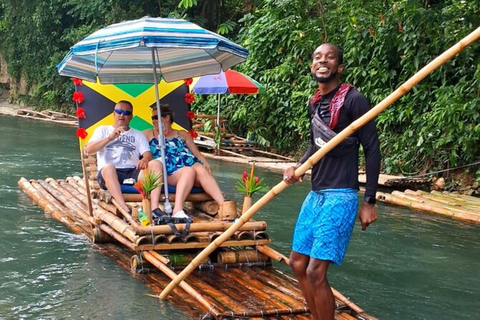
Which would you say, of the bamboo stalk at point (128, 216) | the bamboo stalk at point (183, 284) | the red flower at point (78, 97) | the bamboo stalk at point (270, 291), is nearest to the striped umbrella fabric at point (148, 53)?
the red flower at point (78, 97)

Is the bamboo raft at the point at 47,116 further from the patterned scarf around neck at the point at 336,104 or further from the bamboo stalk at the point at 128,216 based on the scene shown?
the patterned scarf around neck at the point at 336,104

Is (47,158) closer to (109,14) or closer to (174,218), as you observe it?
(174,218)

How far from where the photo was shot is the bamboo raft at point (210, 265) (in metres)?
4.50

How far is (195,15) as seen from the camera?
19578 millimetres

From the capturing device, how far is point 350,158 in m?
3.77

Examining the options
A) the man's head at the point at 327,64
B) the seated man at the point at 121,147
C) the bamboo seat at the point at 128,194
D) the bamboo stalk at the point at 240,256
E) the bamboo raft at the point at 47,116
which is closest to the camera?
the man's head at the point at 327,64

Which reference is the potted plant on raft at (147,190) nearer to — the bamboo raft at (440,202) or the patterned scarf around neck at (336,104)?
the patterned scarf around neck at (336,104)

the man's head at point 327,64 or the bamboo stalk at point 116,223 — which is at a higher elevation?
the man's head at point 327,64

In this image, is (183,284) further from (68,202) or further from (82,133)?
(68,202)

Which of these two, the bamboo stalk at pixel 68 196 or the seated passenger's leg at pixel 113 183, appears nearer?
the seated passenger's leg at pixel 113 183

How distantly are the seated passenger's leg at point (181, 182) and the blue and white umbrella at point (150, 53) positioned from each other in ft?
0.35

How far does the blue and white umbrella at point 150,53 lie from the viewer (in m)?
5.38

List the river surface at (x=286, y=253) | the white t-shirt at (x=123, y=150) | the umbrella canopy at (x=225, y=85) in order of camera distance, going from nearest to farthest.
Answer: the river surface at (x=286, y=253)
the white t-shirt at (x=123, y=150)
the umbrella canopy at (x=225, y=85)

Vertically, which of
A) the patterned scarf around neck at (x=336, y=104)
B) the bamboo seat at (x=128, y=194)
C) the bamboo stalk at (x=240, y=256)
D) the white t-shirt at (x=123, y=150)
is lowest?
the bamboo stalk at (x=240, y=256)
